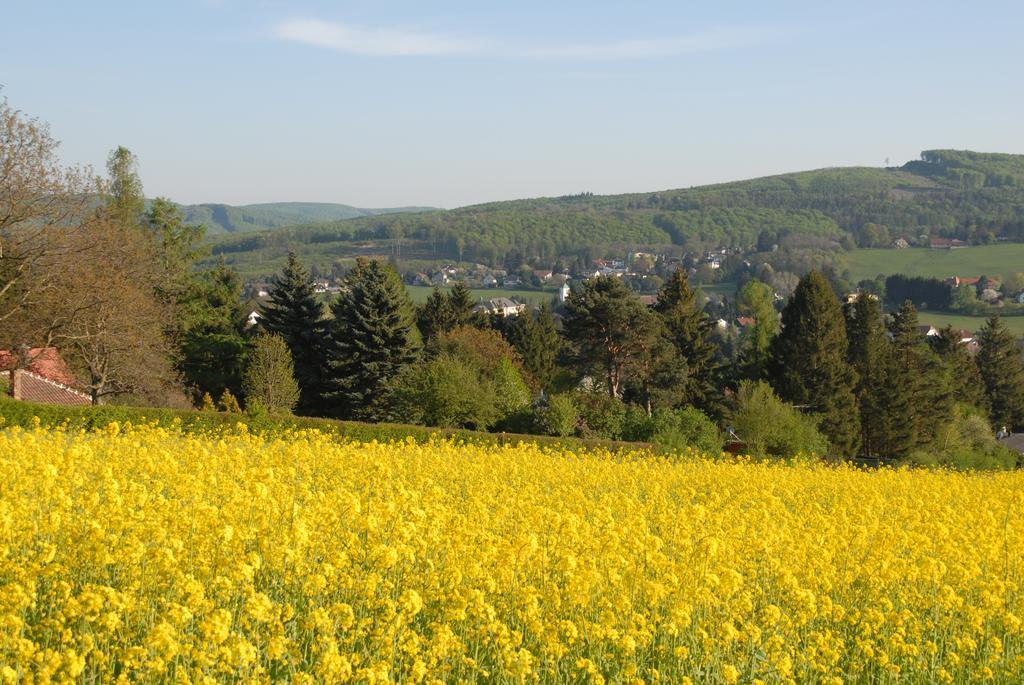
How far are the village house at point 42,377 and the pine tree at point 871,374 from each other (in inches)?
1392

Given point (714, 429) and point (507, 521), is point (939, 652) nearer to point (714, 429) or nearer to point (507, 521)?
point (507, 521)

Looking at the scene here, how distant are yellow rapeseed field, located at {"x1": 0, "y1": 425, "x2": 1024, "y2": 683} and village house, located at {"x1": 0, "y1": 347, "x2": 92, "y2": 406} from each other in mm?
28144

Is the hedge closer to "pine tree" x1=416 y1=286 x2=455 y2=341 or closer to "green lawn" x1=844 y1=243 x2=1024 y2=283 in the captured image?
"pine tree" x1=416 y1=286 x2=455 y2=341

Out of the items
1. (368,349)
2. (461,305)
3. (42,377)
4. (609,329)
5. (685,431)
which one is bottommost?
(685,431)

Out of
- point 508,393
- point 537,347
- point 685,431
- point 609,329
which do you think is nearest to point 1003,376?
point 537,347

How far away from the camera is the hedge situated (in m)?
24.3

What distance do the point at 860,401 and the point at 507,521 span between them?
154 feet

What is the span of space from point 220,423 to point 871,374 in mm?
37448

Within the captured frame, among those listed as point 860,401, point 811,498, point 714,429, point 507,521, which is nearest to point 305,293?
point 714,429

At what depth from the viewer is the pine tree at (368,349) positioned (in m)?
42.8

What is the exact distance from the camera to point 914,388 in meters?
54.5

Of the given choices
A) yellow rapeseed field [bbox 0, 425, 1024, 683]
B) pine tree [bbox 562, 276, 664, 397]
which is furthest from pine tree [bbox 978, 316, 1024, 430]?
yellow rapeseed field [bbox 0, 425, 1024, 683]

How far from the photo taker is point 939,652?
810 centimetres

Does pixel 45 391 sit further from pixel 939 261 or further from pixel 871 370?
pixel 939 261
